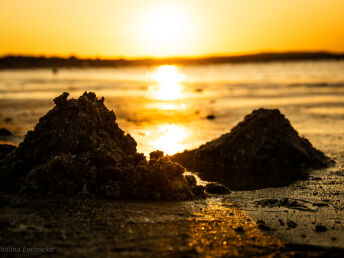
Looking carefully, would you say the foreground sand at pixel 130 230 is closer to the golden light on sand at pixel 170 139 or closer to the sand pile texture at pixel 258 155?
the sand pile texture at pixel 258 155

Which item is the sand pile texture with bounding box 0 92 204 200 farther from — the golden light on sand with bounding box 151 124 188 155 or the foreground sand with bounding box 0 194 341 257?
the golden light on sand with bounding box 151 124 188 155

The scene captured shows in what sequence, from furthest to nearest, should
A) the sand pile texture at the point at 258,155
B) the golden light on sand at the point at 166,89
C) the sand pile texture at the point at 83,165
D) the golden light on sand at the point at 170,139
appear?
the golden light on sand at the point at 166,89
the golden light on sand at the point at 170,139
the sand pile texture at the point at 258,155
the sand pile texture at the point at 83,165

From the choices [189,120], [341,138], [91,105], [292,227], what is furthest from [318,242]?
[189,120]

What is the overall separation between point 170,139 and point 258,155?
12.9 feet

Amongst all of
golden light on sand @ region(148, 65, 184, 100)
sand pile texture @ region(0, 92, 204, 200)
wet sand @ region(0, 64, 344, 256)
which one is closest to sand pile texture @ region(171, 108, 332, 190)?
wet sand @ region(0, 64, 344, 256)

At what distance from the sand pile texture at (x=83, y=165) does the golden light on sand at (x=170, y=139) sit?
162 inches

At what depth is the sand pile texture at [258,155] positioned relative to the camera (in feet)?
33.0

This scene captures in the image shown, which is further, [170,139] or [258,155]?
[170,139]

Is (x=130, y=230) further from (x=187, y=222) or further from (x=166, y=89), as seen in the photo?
(x=166, y=89)

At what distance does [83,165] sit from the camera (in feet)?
23.5

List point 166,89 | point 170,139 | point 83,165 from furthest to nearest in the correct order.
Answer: point 166,89
point 170,139
point 83,165

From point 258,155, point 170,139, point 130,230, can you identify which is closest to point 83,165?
point 130,230

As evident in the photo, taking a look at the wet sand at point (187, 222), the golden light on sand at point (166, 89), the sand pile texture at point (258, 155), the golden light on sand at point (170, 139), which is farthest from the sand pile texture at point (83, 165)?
the golden light on sand at point (166, 89)

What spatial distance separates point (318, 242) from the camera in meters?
5.54
